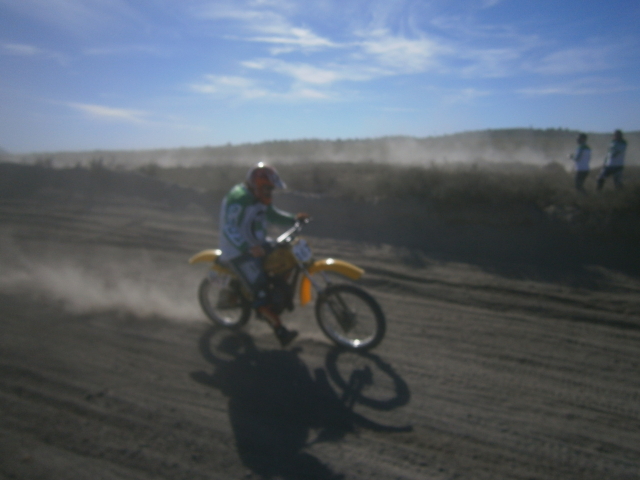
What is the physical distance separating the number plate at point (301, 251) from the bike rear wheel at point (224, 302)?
1.05 m

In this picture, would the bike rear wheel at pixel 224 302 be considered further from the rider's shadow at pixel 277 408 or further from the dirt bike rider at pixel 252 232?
the rider's shadow at pixel 277 408

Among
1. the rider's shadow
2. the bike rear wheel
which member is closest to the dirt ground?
the rider's shadow

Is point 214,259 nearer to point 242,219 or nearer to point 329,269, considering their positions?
point 242,219

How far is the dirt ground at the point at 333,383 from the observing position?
11.4 ft

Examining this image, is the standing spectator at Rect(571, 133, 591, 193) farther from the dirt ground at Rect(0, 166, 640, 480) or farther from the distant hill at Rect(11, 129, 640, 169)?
the distant hill at Rect(11, 129, 640, 169)

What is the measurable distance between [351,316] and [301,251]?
953mm

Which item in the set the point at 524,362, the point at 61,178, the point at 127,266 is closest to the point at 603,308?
the point at 524,362

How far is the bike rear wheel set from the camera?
575 centimetres

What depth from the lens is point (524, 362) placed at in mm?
5031

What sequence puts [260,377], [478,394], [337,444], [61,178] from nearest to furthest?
[337,444], [478,394], [260,377], [61,178]

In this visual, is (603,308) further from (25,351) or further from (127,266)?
(127,266)

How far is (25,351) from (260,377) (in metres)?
2.87

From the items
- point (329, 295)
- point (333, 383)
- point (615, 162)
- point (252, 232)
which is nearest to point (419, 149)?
point (615, 162)

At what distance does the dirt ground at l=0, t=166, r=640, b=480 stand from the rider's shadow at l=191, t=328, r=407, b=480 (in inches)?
0.7
